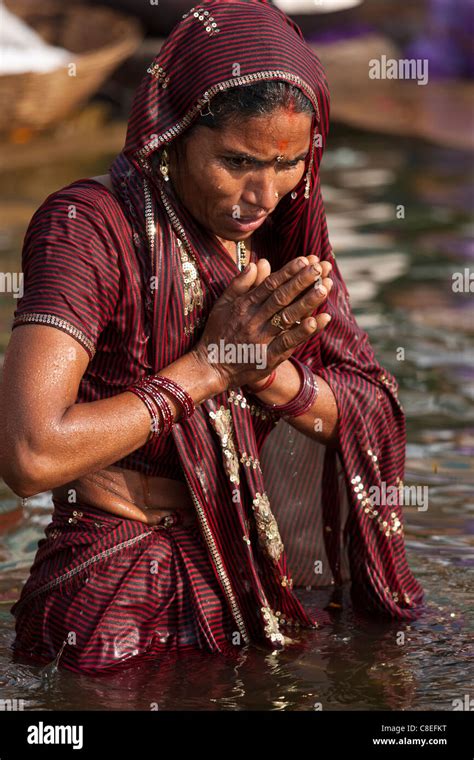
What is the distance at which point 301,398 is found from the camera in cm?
382

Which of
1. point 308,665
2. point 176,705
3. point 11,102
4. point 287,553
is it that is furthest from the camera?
point 11,102

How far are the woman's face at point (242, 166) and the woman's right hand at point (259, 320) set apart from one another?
154 millimetres

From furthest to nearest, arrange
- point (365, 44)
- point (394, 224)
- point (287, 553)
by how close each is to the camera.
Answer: point (365, 44) → point (394, 224) → point (287, 553)

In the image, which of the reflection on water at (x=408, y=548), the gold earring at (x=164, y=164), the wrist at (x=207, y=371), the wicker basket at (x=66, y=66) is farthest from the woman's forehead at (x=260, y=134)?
the wicker basket at (x=66, y=66)

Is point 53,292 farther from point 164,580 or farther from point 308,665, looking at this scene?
point 308,665

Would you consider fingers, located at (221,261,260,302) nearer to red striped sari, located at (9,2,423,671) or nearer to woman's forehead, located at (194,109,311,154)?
red striped sari, located at (9,2,423,671)

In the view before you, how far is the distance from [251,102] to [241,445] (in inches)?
38.0

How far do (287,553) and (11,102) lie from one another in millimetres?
8096

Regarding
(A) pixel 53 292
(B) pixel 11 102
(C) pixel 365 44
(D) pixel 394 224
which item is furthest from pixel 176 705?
(C) pixel 365 44

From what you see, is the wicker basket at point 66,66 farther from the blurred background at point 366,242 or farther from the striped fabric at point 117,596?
the striped fabric at point 117,596

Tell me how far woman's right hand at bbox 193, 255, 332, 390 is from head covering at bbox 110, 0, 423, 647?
0.14 meters

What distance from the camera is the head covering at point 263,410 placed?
3492mm

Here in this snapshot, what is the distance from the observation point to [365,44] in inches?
582

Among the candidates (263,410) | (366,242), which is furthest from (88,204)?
(366,242)
